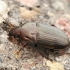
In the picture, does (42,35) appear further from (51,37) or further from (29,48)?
(29,48)

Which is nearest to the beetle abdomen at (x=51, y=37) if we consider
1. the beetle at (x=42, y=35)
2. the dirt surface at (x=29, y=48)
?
the beetle at (x=42, y=35)

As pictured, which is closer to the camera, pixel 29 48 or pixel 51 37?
pixel 51 37

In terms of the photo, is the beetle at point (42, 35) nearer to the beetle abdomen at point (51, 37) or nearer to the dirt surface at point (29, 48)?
the beetle abdomen at point (51, 37)

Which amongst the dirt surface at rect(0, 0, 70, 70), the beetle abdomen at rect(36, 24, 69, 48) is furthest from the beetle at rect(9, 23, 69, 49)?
the dirt surface at rect(0, 0, 70, 70)

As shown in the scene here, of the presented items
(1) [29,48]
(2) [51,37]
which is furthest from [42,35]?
(1) [29,48]

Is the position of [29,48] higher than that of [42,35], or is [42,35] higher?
[42,35]

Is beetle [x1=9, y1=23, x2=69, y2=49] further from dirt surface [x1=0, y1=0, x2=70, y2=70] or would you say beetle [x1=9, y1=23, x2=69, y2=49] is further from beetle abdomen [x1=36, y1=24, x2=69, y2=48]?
dirt surface [x1=0, y1=0, x2=70, y2=70]
